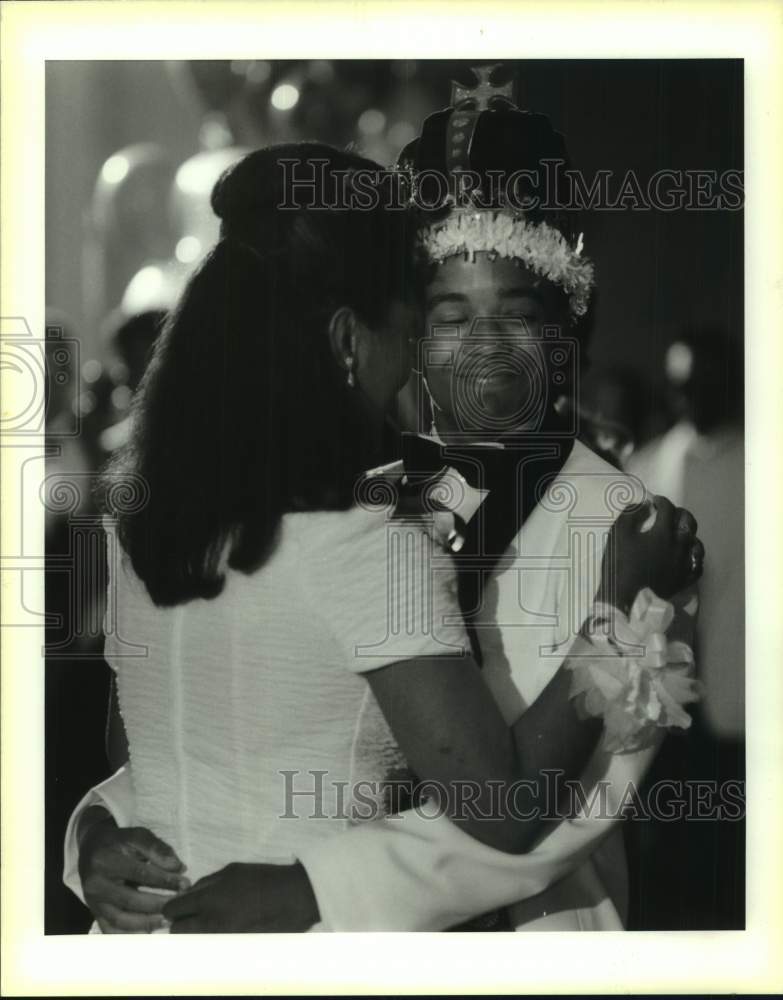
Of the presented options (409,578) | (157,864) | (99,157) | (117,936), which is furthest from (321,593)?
(99,157)

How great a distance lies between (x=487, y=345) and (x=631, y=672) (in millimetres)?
736

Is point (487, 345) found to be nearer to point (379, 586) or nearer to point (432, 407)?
point (432, 407)

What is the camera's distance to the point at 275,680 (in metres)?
2.21

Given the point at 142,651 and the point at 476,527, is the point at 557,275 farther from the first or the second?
the point at 142,651

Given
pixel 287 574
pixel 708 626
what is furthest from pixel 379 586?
pixel 708 626

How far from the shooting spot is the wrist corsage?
2234 mm

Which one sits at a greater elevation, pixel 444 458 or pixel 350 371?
pixel 350 371

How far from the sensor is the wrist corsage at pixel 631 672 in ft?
7.33

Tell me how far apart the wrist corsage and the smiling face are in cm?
44

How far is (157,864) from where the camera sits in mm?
2271

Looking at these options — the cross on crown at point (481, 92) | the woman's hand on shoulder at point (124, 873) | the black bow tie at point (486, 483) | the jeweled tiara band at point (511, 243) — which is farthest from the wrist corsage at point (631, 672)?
the cross on crown at point (481, 92)

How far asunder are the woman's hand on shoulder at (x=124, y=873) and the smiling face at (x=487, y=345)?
1.06 m

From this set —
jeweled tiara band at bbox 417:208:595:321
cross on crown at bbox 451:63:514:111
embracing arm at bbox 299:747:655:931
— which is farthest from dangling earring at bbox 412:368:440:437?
embracing arm at bbox 299:747:655:931

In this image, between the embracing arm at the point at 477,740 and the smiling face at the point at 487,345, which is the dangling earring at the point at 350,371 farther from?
the embracing arm at the point at 477,740
